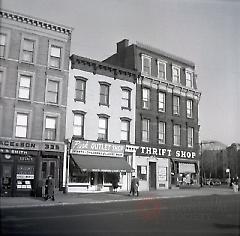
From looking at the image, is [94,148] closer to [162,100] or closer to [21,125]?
[162,100]

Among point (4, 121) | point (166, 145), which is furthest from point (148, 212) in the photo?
point (4, 121)

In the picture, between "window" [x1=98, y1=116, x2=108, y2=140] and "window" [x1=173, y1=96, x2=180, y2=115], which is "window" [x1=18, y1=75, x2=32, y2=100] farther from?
"window" [x1=98, y1=116, x2=108, y2=140]

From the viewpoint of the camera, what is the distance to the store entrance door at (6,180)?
5.05 meters

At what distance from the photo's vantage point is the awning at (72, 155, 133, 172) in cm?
1241

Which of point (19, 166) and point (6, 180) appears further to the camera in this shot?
point (19, 166)

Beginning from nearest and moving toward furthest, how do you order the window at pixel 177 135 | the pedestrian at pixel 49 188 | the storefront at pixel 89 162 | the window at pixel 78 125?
1. the window at pixel 177 135
2. the pedestrian at pixel 49 188
3. the storefront at pixel 89 162
4. the window at pixel 78 125

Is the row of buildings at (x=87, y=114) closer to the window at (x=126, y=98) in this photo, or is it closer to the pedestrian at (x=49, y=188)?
the window at (x=126, y=98)

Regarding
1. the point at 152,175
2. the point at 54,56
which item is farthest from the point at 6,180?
the point at 152,175

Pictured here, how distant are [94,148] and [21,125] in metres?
6.72

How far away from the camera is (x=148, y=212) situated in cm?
677

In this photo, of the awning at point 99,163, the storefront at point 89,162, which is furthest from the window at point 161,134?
the awning at point 99,163

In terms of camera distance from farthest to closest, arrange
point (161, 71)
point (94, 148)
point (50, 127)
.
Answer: point (94, 148) → point (161, 71) → point (50, 127)

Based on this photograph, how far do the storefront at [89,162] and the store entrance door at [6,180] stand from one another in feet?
20.2

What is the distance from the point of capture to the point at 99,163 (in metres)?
13.0
